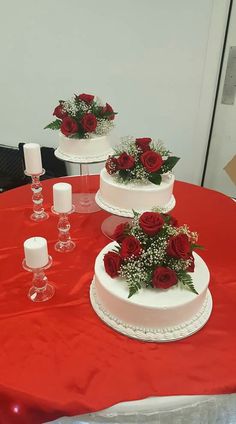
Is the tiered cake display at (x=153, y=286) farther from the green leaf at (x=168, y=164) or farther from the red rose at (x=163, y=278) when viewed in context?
the green leaf at (x=168, y=164)

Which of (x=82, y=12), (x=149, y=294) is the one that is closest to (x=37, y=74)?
(x=82, y=12)

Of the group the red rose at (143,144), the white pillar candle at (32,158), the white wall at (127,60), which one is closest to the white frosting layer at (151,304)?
the red rose at (143,144)

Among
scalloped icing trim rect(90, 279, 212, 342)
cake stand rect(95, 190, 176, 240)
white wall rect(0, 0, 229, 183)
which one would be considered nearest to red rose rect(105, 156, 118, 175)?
cake stand rect(95, 190, 176, 240)

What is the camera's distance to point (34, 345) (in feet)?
3.40

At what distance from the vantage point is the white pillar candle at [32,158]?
61.9 inches

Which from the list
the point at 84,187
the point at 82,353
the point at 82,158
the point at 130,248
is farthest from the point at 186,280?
the point at 84,187

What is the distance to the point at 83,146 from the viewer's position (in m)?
1.68

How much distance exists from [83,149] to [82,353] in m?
0.98

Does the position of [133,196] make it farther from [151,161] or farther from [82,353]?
[82,353]

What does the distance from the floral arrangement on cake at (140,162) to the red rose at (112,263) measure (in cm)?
44

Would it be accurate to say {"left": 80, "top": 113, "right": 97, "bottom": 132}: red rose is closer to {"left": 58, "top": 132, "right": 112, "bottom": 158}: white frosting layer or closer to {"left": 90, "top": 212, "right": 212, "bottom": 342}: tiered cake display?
{"left": 58, "top": 132, "right": 112, "bottom": 158}: white frosting layer

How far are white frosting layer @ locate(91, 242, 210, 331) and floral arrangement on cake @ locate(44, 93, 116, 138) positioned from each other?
2.70 ft

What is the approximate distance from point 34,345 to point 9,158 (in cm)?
268

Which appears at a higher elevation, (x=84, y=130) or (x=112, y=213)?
(x=84, y=130)
